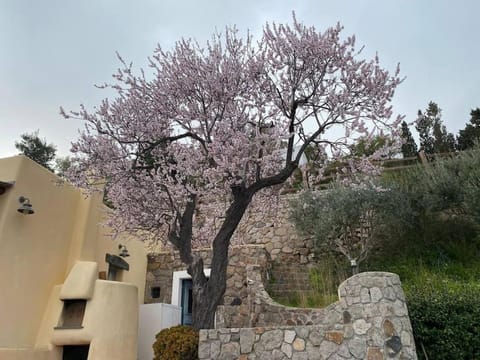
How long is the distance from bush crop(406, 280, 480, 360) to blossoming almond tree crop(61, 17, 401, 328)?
273cm

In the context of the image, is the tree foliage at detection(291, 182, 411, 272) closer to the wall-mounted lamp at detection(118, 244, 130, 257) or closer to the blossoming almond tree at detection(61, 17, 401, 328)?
the blossoming almond tree at detection(61, 17, 401, 328)

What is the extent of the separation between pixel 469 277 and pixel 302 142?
5026 millimetres

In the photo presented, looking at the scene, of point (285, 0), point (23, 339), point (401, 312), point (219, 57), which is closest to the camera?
point (401, 312)

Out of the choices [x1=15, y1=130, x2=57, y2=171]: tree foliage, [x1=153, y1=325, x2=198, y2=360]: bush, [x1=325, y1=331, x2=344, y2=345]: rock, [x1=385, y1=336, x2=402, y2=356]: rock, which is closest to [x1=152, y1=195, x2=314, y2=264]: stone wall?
[x1=153, y1=325, x2=198, y2=360]: bush

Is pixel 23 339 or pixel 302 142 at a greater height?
pixel 302 142

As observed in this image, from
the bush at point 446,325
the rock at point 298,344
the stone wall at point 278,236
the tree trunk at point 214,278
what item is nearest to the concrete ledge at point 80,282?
the tree trunk at point 214,278

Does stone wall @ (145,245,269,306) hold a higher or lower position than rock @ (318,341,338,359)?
higher

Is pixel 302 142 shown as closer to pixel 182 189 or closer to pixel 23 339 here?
pixel 182 189

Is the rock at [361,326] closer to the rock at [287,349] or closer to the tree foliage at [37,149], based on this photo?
the rock at [287,349]

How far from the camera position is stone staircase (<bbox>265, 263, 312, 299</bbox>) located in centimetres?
861

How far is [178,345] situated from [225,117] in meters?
3.51

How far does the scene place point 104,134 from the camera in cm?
576

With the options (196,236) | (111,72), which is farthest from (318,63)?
(196,236)

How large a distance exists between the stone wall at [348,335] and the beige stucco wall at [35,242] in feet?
9.70
